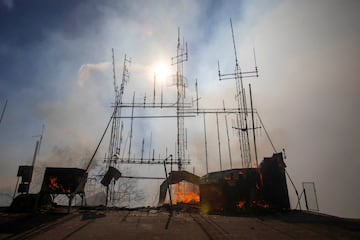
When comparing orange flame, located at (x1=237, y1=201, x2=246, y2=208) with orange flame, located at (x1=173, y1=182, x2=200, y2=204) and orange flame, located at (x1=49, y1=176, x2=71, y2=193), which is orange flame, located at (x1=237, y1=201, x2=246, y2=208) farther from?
orange flame, located at (x1=49, y1=176, x2=71, y2=193)

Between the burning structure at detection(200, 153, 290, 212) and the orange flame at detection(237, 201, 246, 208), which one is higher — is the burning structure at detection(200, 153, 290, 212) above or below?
above

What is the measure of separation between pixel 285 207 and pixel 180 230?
48.4 ft

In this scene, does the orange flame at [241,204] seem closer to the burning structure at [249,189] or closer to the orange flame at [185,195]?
the burning structure at [249,189]

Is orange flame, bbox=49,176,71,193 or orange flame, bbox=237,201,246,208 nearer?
orange flame, bbox=49,176,71,193

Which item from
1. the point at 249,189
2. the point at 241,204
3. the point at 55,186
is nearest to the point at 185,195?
the point at 241,204

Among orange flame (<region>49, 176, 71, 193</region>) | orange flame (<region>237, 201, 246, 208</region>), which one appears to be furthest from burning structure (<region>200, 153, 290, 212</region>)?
orange flame (<region>49, 176, 71, 193</region>)

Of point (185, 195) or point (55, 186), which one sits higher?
point (55, 186)

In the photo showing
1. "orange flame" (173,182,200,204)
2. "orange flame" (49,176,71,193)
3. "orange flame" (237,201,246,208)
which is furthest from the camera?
"orange flame" (173,182,200,204)

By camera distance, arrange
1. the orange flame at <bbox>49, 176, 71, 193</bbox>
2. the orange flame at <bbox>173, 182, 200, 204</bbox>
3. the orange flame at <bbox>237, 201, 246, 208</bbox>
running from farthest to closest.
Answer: the orange flame at <bbox>173, 182, 200, 204</bbox> → the orange flame at <bbox>237, 201, 246, 208</bbox> → the orange flame at <bbox>49, 176, 71, 193</bbox>

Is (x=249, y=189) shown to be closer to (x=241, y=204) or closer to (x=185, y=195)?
(x=241, y=204)

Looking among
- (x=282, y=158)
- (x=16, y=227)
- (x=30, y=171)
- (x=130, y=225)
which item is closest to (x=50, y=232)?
(x=16, y=227)

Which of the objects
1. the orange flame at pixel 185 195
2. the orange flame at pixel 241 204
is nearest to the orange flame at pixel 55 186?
the orange flame at pixel 185 195

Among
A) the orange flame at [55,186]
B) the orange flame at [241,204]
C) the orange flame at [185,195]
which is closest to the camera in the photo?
the orange flame at [55,186]

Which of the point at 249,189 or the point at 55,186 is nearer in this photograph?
the point at 55,186
